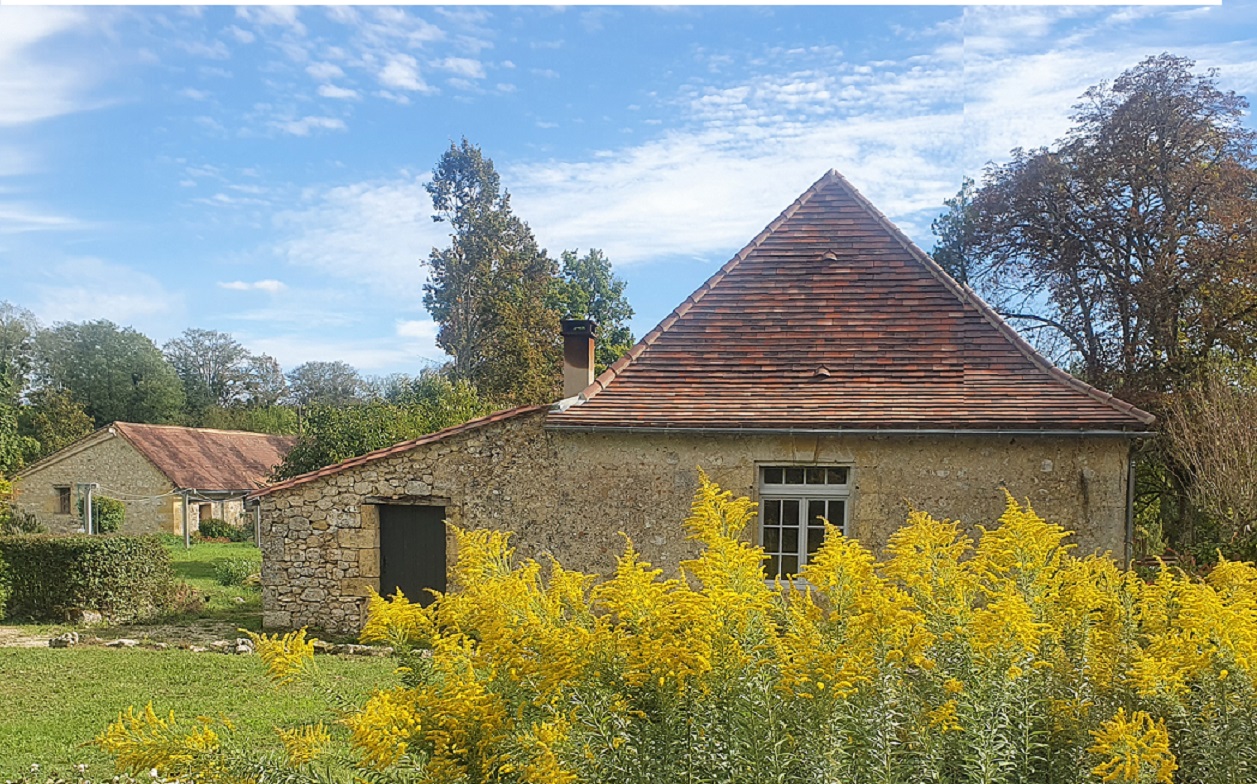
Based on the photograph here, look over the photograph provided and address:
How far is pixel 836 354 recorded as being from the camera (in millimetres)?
9680

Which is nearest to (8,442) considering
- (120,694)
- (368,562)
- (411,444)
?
(368,562)

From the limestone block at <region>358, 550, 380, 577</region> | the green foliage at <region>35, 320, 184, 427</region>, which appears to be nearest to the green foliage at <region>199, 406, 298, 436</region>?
the green foliage at <region>35, 320, 184, 427</region>

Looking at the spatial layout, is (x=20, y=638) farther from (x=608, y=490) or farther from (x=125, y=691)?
(x=608, y=490)

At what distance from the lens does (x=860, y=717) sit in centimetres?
272

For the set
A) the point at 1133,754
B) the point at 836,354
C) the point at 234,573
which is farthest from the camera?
the point at 234,573

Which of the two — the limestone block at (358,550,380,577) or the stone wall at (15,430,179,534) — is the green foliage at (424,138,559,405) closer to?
the stone wall at (15,430,179,534)

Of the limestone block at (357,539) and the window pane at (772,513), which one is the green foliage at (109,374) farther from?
the window pane at (772,513)

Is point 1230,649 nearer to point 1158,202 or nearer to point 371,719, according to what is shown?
point 371,719

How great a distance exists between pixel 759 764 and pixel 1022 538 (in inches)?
65.9

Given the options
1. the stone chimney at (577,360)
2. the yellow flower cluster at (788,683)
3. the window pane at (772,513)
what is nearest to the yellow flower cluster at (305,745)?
the yellow flower cluster at (788,683)

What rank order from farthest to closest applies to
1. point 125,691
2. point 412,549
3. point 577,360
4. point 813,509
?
point 412,549 → point 577,360 → point 813,509 → point 125,691

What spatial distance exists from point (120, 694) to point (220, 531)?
2186 centimetres

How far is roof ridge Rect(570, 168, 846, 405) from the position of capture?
994 centimetres

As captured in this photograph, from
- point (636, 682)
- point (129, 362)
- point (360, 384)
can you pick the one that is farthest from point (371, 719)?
point (360, 384)
